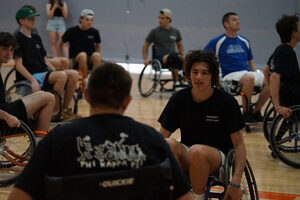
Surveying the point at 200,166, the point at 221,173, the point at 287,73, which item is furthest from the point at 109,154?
the point at 287,73

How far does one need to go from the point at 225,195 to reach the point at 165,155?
107 centimetres

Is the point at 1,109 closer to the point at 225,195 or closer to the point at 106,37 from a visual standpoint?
the point at 225,195

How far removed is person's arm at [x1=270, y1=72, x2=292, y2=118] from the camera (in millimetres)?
3783

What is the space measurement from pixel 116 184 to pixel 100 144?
0.37 feet

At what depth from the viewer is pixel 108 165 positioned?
4.69 ft

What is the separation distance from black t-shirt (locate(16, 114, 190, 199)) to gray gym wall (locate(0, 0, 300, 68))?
7.45 metres

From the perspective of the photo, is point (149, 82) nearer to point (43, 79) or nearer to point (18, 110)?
point (43, 79)

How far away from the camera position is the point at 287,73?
3953 millimetres

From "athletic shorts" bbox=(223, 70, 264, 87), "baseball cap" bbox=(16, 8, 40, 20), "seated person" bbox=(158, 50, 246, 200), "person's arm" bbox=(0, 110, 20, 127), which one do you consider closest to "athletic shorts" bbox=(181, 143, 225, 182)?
"seated person" bbox=(158, 50, 246, 200)

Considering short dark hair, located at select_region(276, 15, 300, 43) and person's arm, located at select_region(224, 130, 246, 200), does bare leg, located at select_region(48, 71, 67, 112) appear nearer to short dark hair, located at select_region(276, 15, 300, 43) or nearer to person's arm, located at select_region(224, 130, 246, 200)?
short dark hair, located at select_region(276, 15, 300, 43)

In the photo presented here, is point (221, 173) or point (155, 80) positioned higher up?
point (221, 173)

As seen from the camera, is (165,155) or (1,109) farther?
(1,109)

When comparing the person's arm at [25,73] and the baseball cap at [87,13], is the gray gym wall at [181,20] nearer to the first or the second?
the baseball cap at [87,13]

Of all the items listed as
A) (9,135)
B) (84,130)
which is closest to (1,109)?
(9,135)
